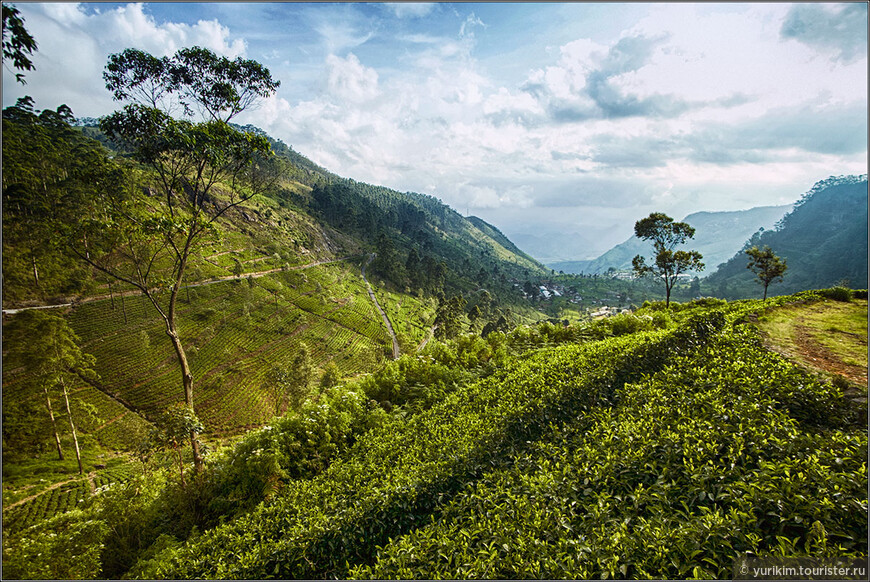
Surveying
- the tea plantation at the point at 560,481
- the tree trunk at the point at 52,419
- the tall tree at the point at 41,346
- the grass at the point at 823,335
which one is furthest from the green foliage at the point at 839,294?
the tree trunk at the point at 52,419

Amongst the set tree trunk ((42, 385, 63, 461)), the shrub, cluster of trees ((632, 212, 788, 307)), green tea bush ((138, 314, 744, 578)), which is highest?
cluster of trees ((632, 212, 788, 307))

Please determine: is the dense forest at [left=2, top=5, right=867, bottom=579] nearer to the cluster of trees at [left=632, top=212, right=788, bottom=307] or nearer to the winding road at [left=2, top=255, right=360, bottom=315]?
the cluster of trees at [left=632, top=212, right=788, bottom=307]

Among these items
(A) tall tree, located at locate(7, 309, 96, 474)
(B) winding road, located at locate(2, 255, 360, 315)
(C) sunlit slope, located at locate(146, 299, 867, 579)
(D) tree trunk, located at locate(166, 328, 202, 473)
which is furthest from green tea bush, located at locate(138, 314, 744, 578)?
(B) winding road, located at locate(2, 255, 360, 315)

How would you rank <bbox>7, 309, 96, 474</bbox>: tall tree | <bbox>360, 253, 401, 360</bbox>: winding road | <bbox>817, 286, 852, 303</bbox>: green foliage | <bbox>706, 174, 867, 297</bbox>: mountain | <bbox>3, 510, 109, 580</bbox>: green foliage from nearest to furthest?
1. <bbox>3, 510, 109, 580</bbox>: green foliage
2. <bbox>817, 286, 852, 303</bbox>: green foliage
3. <bbox>7, 309, 96, 474</bbox>: tall tree
4. <bbox>360, 253, 401, 360</bbox>: winding road
5. <bbox>706, 174, 867, 297</bbox>: mountain

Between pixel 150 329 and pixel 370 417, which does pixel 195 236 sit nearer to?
pixel 370 417

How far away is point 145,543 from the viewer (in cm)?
708

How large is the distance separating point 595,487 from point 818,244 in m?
229

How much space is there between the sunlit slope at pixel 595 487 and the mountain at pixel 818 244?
14716 centimetres

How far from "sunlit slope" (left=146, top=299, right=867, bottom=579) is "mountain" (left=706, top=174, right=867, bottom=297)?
147160 mm

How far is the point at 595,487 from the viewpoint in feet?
12.8

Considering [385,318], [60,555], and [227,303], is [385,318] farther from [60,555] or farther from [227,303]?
[60,555]

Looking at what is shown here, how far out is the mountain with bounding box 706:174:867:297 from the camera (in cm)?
11888

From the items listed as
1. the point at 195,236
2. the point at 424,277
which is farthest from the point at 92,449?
the point at 424,277

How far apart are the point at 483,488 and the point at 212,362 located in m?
63.3
